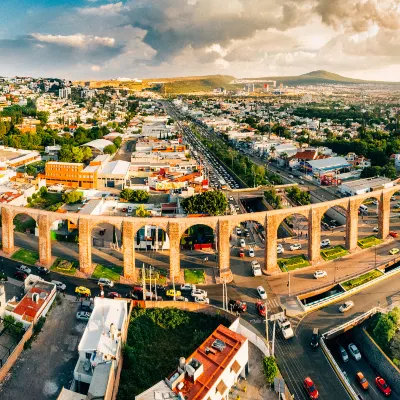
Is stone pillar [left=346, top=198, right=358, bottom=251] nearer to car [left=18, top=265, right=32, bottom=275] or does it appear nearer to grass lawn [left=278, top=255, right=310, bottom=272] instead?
grass lawn [left=278, top=255, right=310, bottom=272]

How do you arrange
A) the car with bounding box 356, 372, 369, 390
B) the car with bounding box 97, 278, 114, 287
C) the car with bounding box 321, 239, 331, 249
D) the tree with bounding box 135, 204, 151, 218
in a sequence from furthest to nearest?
the tree with bounding box 135, 204, 151, 218
the car with bounding box 321, 239, 331, 249
the car with bounding box 97, 278, 114, 287
the car with bounding box 356, 372, 369, 390

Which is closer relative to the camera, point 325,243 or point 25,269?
point 25,269

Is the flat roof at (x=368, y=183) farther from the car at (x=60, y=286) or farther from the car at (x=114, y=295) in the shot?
the car at (x=60, y=286)

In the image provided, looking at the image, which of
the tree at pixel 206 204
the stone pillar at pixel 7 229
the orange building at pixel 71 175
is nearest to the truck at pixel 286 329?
the tree at pixel 206 204

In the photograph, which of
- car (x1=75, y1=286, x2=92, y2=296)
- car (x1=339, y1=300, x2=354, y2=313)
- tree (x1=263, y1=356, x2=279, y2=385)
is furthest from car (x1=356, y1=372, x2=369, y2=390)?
car (x1=75, y1=286, x2=92, y2=296)

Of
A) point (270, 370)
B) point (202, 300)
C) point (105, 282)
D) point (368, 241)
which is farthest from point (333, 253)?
point (105, 282)

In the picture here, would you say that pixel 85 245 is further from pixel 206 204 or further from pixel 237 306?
pixel 206 204
